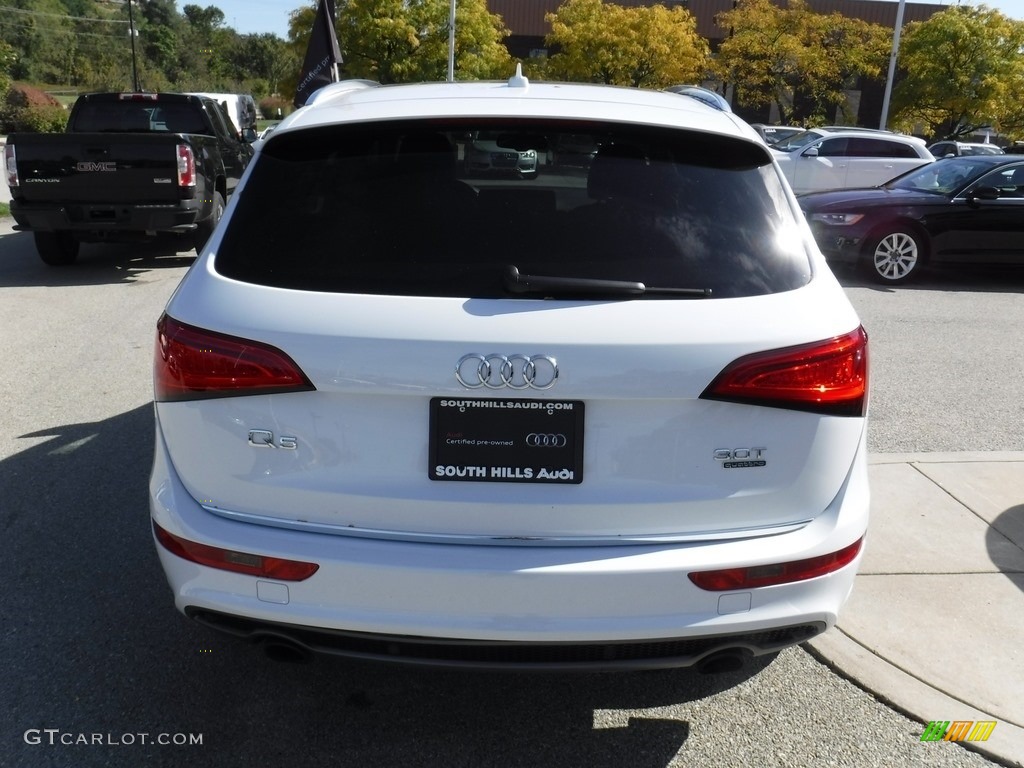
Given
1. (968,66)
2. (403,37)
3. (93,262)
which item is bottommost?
(93,262)

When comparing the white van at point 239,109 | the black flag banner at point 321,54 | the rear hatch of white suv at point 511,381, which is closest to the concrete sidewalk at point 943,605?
the rear hatch of white suv at point 511,381

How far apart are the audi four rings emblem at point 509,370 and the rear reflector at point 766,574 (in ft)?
2.05

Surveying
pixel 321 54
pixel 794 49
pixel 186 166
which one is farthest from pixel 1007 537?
pixel 794 49

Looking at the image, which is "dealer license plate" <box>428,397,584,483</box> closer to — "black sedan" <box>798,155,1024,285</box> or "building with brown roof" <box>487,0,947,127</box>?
"black sedan" <box>798,155,1024,285</box>

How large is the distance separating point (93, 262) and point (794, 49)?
32430 millimetres

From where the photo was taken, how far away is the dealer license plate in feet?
7.59

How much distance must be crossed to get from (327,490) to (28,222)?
30.3ft

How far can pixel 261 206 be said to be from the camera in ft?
8.78

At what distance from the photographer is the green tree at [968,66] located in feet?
111

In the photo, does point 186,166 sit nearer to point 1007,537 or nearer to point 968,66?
point 1007,537

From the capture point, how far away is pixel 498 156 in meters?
2.89

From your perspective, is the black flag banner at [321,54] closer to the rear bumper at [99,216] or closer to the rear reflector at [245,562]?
the rear bumper at [99,216]

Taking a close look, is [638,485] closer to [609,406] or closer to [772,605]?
[609,406]

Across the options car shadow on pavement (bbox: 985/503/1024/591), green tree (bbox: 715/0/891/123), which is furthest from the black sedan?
green tree (bbox: 715/0/891/123)
